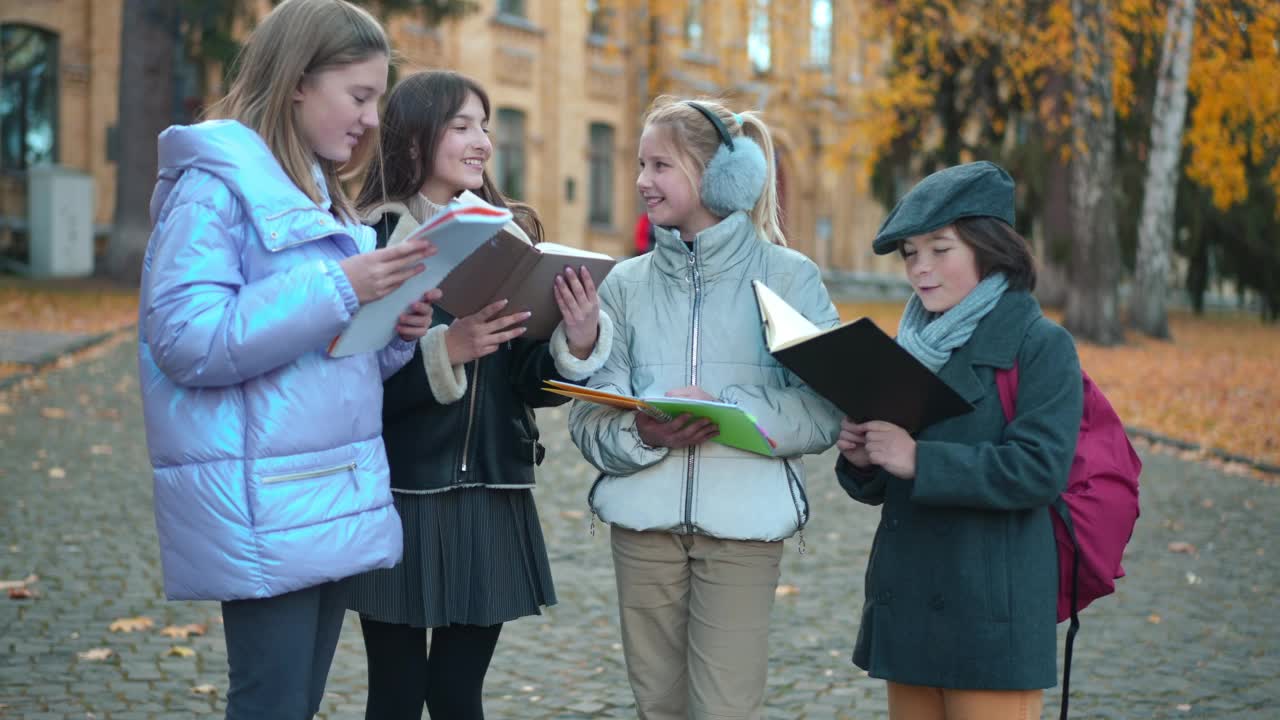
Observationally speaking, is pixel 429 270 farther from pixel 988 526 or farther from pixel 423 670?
pixel 988 526

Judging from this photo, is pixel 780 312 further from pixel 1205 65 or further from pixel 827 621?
pixel 1205 65

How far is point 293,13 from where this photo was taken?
2.93 meters

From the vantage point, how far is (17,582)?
634cm

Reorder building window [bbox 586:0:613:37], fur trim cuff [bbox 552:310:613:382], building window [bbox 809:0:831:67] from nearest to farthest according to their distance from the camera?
1. fur trim cuff [bbox 552:310:613:382]
2. building window [bbox 586:0:613:37]
3. building window [bbox 809:0:831:67]

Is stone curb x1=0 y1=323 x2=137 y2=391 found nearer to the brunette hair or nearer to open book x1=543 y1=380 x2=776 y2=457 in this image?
open book x1=543 y1=380 x2=776 y2=457

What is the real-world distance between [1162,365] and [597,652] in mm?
14874

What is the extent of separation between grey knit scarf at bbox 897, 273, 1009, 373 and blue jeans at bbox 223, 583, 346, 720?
4.66ft

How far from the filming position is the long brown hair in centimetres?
355

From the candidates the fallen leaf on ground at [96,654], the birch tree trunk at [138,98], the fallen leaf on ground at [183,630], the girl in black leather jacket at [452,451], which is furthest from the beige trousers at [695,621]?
the birch tree trunk at [138,98]

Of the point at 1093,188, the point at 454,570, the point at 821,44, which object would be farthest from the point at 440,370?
the point at 821,44

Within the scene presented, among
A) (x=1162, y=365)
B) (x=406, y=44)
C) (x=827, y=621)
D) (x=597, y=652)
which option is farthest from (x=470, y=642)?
(x=406, y=44)

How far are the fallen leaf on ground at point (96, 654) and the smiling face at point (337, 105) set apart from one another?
310cm

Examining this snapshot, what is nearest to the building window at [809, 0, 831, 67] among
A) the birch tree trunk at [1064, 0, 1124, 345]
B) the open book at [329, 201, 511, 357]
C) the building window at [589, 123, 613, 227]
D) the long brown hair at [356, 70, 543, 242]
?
the building window at [589, 123, 613, 227]

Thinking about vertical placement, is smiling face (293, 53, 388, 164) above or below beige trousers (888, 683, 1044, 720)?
above
